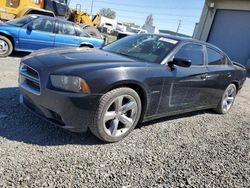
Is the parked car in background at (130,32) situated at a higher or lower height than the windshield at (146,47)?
lower

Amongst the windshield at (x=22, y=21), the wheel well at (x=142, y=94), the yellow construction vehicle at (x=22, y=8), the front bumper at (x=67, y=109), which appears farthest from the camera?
the yellow construction vehicle at (x=22, y=8)

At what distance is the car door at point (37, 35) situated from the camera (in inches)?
315

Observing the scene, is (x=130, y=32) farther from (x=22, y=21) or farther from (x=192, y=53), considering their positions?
(x=192, y=53)

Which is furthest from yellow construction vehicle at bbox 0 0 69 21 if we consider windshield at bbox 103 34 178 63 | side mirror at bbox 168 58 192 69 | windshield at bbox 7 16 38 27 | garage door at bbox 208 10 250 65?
side mirror at bbox 168 58 192 69

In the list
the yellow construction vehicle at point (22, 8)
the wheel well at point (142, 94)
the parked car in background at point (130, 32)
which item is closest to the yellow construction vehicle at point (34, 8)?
the yellow construction vehicle at point (22, 8)

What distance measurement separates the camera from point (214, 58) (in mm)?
5172

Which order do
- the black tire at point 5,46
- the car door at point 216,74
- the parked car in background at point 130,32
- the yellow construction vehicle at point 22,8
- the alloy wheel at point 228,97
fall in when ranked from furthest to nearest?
the yellow construction vehicle at point 22,8, the black tire at point 5,46, the parked car in background at point 130,32, the alloy wheel at point 228,97, the car door at point 216,74

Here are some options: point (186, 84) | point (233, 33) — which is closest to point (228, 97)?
point (186, 84)

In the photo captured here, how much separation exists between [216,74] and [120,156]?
282cm

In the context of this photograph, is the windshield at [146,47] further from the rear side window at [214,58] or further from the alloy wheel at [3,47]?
the alloy wheel at [3,47]

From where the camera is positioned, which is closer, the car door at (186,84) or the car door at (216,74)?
the car door at (186,84)

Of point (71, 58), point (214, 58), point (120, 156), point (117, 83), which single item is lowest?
point (120, 156)

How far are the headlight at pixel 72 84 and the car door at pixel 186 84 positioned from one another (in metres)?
1.36

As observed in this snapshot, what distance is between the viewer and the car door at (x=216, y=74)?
192 inches
